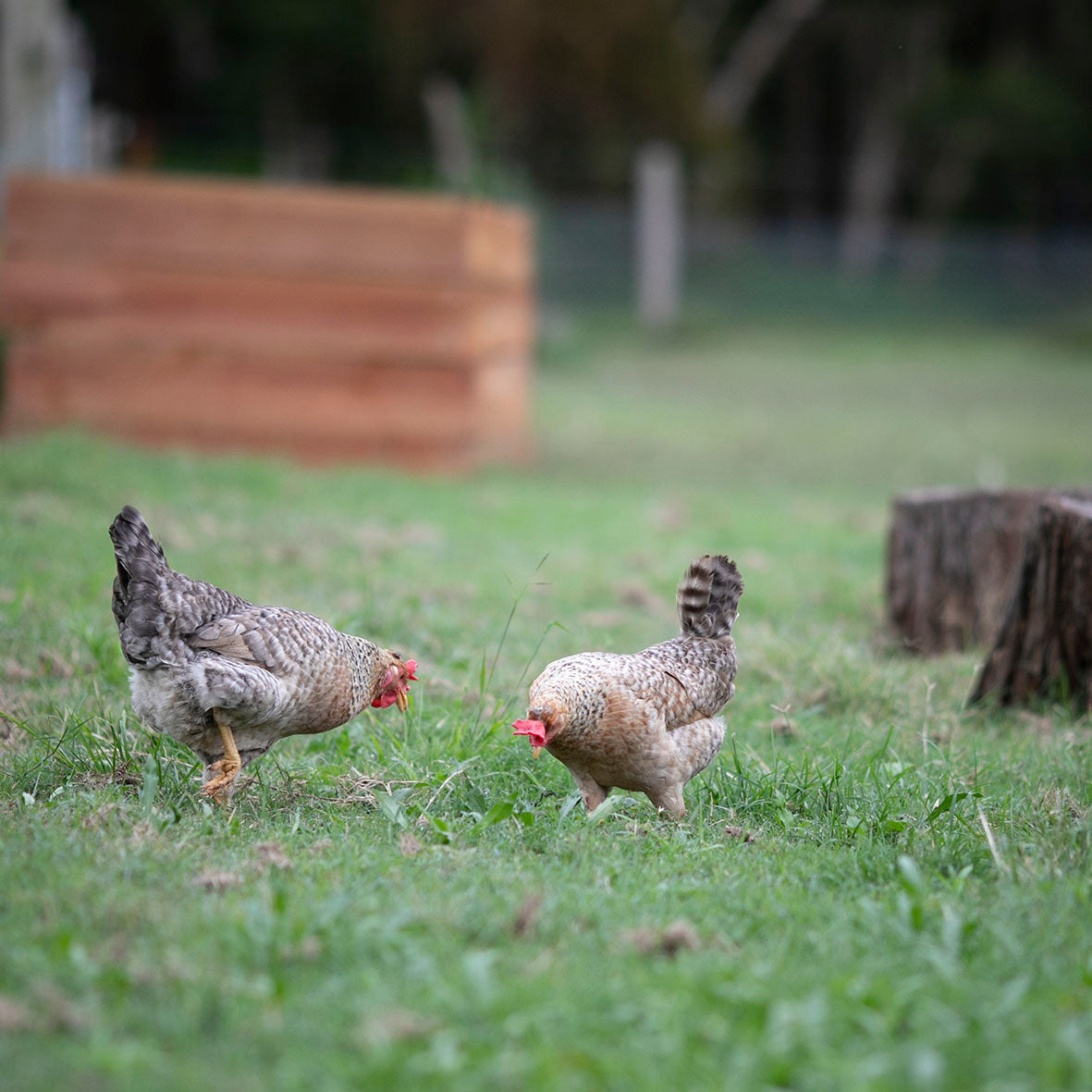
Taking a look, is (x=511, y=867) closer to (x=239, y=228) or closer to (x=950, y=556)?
(x=950, y=556)

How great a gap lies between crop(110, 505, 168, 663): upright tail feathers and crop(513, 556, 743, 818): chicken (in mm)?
999

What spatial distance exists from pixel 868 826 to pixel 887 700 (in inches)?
49.4

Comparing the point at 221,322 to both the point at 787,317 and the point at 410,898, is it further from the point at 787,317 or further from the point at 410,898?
the point at 787,317

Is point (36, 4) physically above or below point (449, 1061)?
above

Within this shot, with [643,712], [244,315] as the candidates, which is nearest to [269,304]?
[244,315]

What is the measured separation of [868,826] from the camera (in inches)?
124

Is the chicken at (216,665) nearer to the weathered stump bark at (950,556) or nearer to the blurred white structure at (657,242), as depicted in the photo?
the weathered stump bark at (950,556)

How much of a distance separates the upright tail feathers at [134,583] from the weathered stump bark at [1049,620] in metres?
3.09

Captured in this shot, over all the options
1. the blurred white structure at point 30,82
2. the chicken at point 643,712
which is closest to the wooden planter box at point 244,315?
the blurred white structure at point 30,82

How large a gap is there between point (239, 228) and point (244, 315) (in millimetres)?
615

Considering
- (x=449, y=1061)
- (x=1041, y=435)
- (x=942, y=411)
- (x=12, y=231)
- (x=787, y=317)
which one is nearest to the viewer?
(x=449, y=1061)

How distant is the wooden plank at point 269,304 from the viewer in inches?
338

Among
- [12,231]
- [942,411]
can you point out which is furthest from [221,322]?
[942,411]

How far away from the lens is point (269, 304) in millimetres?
8789
